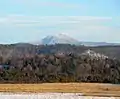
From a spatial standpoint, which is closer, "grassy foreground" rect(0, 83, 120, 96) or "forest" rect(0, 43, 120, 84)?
"grassy foreground" rect(0, 83, 120, 96)

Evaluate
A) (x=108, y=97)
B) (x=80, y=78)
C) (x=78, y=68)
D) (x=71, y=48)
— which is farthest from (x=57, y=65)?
(x=71, y=48)

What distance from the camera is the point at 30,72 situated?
268ft

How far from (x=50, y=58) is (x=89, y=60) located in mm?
9329

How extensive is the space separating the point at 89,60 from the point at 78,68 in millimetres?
6249

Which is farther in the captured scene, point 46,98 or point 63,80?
point 63,80

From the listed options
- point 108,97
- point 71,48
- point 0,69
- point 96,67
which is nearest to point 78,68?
point 96,67

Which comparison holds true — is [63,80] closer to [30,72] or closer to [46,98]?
[30,72]

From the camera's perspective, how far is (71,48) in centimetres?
15388

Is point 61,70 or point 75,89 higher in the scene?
point 61,70

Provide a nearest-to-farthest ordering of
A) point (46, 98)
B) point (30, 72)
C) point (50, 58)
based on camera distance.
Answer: point (46, 98) < point (30, 72) < point (50, 58)

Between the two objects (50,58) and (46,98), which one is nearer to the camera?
(46,98)

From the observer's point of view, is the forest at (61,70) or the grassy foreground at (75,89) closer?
the grassy foreground at (75,89)

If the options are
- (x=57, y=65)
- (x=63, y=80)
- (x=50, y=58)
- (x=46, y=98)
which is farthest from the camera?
(x=50, y=58)

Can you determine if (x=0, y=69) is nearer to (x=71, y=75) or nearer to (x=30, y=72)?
(x=30, y=72)
